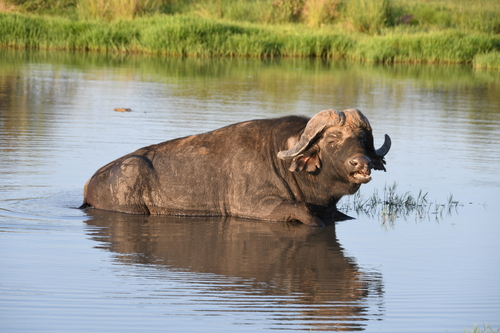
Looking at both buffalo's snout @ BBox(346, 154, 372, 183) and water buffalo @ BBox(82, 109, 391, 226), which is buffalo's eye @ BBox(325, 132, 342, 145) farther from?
buffalo's snout @ BBox(346, 154, 372, 183)

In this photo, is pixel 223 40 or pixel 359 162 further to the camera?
pixel 223 40

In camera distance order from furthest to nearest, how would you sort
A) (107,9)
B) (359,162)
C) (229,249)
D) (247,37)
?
(107,9), (247,37), (359,162), (229,249)

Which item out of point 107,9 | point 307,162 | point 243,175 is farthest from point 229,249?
point 107,9

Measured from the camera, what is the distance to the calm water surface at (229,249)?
6223mm

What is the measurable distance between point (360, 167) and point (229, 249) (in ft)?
5.13

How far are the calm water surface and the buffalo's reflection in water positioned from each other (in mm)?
20

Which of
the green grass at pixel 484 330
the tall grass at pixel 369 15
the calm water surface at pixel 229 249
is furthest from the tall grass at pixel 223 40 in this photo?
the green grass at pixel 484 330

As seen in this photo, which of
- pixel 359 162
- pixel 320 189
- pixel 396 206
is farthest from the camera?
pixel 396 206

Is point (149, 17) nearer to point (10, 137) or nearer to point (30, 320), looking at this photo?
point (10, 137)

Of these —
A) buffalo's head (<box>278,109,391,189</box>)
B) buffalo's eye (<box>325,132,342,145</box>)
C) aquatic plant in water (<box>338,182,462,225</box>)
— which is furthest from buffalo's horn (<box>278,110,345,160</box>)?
aquatic plant in water (<box>338,182,462,225</box>)

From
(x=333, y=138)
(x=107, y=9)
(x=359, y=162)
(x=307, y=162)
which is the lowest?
(x=307, y=162)

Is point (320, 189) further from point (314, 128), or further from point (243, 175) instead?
point (243, 175)

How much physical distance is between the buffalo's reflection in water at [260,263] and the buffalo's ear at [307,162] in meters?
0.61

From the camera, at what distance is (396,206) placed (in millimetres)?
10477
